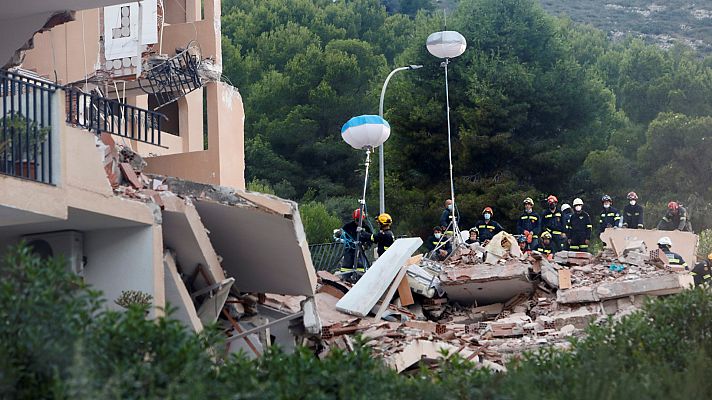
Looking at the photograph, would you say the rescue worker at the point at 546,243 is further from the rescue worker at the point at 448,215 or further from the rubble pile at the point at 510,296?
the rubble pile at the point at 510,296

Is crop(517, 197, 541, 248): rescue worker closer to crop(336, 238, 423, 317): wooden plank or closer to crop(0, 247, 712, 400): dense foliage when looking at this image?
crop(336, 238, 423, 317): wooden plank

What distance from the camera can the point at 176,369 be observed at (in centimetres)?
767

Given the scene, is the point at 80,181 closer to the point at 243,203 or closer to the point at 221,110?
the point at 243,203

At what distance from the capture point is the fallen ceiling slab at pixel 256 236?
13867mm

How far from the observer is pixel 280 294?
15305 millimetres

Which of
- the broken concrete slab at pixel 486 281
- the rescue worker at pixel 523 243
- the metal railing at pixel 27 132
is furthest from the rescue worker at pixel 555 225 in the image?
A: the metal railing at pixel 27 132

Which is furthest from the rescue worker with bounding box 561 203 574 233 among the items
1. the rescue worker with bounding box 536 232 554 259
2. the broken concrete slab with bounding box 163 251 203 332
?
the broken concrete slab with bounding box 163 251 203 332

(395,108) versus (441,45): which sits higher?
(441,45)

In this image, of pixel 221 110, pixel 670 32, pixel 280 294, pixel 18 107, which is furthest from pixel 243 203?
pixel 670 32

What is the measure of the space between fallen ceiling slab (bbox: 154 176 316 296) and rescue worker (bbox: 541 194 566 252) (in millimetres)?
10566

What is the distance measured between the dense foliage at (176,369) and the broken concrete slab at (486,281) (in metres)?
10.3

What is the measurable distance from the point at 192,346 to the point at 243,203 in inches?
240

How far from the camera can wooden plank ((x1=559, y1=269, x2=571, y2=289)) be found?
20.0 m

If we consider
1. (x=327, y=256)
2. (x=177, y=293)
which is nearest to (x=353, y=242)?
(x=327, y=256)
